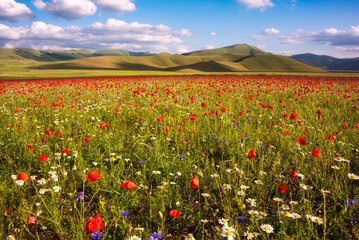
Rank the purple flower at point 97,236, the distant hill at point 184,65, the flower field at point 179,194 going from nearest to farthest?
the purple flower at point 97,236, the flower field at point 179,194, the distant hill at point 184,65

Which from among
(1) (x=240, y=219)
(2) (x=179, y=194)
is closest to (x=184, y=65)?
(2) (x=179, y=194)

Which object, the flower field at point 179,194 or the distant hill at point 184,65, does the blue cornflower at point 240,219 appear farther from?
the distant hill at point 184,65

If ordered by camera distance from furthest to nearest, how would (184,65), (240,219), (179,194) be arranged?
(184,65) → (179,194) → (240,219)

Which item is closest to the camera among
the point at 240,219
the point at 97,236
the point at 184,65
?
the point at 97,236

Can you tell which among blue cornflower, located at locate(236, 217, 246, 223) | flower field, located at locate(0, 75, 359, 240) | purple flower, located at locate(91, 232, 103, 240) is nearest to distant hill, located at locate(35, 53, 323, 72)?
flower field, located at locate(0, 75, 359, 240)

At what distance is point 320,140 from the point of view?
15.0ft

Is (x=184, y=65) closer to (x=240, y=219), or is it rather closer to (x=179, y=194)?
(x=179, y=194)

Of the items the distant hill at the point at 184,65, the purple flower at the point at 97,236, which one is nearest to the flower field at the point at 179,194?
the purple flower at the point at 97,236

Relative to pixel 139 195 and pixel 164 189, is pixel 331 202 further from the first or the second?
pixel 139 195

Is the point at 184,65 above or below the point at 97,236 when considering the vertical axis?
above

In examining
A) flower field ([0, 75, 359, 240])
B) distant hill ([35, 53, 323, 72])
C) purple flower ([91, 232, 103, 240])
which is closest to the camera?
purple flower ([91, 232, 103, 240])

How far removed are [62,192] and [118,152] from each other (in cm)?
121

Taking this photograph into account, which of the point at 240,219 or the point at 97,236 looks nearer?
the point at 97,236

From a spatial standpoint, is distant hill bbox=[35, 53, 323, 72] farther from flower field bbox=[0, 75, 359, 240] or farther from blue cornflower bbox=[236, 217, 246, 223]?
blue cornflower bbox=[236, 217, 246, 223]
